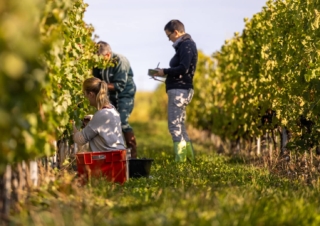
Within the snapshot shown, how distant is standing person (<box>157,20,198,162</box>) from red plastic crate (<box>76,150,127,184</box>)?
2334 mm

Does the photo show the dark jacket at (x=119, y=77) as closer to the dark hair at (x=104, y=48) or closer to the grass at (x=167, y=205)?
the dark hair at (x=104, y=48)

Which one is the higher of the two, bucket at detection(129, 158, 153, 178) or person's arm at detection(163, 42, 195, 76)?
person's arm at detection(163, 42, 195, 76)

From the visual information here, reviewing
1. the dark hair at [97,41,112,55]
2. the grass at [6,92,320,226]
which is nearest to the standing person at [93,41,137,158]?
the dark hair at [97,41,112,55]

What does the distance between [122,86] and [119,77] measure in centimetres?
13

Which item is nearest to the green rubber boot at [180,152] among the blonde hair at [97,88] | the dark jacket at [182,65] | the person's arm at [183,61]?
the dark jacket at [182,65]

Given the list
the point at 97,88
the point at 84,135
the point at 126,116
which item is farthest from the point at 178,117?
the point at 84,135

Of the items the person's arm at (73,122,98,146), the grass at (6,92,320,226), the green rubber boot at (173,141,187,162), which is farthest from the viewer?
the green rubber boot at (173,141,187,162)

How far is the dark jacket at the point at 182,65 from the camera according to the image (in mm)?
8250

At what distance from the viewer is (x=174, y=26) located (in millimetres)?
8414

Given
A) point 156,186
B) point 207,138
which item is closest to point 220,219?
point 156,186

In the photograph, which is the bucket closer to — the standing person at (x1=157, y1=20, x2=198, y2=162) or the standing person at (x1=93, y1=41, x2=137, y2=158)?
the standing person at (x1=157, y1=20, x2=198, y2=162)

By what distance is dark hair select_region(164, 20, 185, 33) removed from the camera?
842 centimetres

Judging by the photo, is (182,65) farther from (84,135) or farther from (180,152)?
(84,135)

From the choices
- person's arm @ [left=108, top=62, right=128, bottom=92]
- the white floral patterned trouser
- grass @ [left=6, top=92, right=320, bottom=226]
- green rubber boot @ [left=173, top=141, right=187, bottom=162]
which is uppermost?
person's arm @ [left=108, top=62, right=128, bottom=92]
